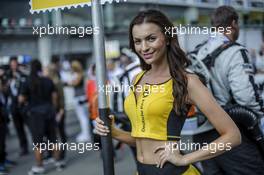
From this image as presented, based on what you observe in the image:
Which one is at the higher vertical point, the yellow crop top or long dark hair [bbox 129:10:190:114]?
long dark hair [bbox 129:10:190:114]

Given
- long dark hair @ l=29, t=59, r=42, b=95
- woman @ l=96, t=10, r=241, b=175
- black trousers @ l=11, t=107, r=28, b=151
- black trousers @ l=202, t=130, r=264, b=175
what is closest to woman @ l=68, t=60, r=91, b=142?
black trousers @ l=11, t=107, r=28, b=151

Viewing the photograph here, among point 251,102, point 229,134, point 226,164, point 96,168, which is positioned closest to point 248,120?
point 251,102

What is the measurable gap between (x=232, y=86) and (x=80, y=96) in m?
5.85

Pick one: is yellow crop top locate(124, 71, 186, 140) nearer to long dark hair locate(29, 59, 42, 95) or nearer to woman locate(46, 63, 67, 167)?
long dark hair locate(29, 59, 42, 95)

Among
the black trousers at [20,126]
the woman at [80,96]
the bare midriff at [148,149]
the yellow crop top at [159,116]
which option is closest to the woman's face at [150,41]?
the yellow crop top at [159,116]

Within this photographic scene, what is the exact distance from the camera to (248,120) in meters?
3.03

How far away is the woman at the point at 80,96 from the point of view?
8438mm

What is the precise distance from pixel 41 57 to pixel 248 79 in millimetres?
16087

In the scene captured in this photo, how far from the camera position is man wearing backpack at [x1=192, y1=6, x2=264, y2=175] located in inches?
118

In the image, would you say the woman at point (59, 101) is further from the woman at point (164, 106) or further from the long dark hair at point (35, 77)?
the woman at point (164, 106)

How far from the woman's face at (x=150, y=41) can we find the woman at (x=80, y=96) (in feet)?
20.5

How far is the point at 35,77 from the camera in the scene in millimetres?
A: 6148

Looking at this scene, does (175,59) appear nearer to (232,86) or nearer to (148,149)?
(148,149)

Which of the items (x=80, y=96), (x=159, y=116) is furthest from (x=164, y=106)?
(x=80, y=96)
